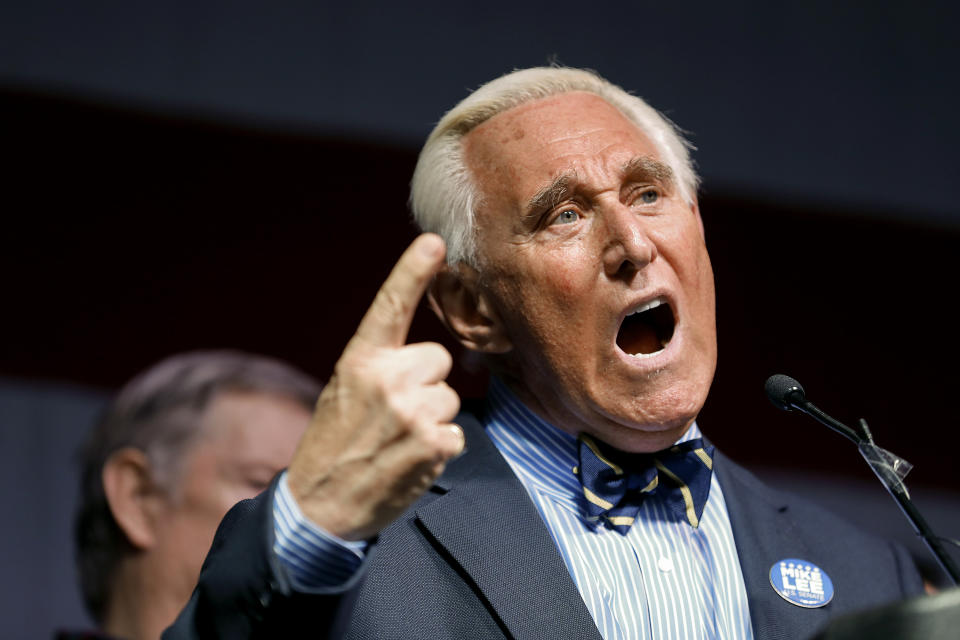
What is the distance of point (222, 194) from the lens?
133 inches

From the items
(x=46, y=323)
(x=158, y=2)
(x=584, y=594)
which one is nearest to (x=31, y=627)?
A: (x=46, y=323)

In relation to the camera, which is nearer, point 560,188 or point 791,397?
point 791,397

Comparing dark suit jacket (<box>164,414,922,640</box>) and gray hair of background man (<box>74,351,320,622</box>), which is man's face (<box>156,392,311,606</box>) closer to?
gray hair of background man (<box>74,351,320,622</box>)

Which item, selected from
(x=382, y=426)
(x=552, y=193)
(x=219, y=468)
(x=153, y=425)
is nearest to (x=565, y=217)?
(x=552, y=193)

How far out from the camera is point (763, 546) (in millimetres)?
1829

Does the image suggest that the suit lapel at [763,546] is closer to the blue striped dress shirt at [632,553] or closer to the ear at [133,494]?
the blue striped dress shirt at [632,553]

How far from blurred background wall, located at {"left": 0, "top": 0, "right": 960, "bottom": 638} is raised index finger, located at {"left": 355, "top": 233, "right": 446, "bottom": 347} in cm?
200

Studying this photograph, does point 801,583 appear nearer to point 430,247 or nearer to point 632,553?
point 632,553

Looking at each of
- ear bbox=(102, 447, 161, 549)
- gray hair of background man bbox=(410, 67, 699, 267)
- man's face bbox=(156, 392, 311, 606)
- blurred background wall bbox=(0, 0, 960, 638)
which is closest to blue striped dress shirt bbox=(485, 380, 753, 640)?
gray hair of background man bbox=(410, 67, 699, 267)

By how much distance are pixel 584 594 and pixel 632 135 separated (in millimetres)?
706

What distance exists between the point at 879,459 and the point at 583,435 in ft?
1.50

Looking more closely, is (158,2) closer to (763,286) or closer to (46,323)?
(46,323)

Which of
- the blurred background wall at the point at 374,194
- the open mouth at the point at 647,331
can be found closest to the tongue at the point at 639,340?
the open mouth at the point at 647,331

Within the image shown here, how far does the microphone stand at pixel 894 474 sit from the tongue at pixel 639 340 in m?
0.30
